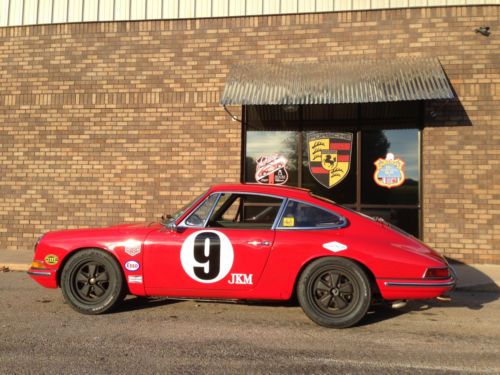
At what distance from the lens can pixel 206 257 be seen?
4.05m

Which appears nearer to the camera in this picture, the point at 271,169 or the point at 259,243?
the point at 259,243

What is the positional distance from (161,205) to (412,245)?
530 cm

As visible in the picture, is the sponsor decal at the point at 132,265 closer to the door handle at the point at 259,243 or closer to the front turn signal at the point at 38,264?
the front turn signal at the point at 38,264

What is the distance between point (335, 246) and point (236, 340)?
132cm

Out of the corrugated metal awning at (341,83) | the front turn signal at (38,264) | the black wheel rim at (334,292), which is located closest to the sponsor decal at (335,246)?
the black wheel rim at (334,292)

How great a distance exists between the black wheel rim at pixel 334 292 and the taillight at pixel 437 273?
28.4 inches

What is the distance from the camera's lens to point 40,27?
8.53 m

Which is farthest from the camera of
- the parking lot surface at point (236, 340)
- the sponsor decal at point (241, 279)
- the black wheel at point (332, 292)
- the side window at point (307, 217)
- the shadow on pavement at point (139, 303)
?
the shadow on pavement at point (139, 303)

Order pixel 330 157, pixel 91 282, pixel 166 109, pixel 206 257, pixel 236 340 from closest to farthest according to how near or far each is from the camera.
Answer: pixel 236 340, pixel 206 257, pixel 91 282, pixel 330 157, pixel 166 109

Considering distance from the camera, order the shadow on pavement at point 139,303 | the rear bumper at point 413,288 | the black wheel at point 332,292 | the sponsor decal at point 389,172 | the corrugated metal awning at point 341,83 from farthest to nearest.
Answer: the sponsor decal at point 389,172 < the corrugated metal awning at point 341,83 < the shadow on pavement at point 139,303 < the black wheel at point 332,292 < the rear bumper at point 413,288

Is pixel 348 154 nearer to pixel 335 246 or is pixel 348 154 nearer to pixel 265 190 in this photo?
pixel 265 190

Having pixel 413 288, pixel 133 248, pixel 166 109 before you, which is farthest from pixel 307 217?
pixel 166 109

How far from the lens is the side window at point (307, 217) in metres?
4.13

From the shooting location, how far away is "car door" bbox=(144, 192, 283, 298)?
4016mm
